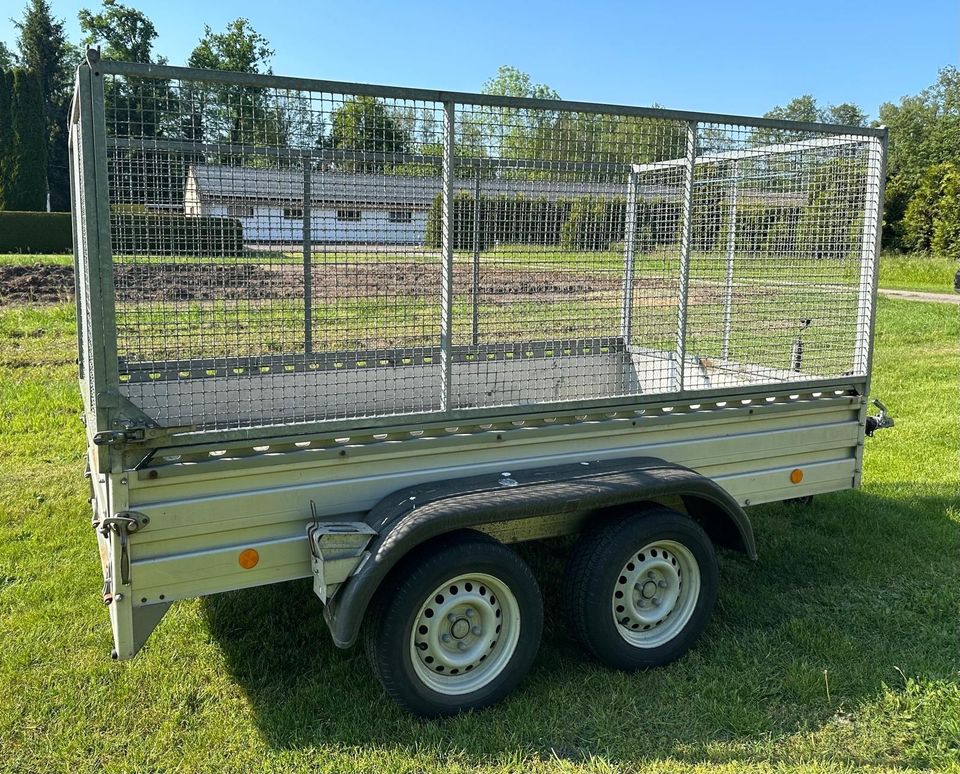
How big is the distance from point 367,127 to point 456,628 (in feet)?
6.44

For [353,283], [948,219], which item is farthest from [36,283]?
[948,219]

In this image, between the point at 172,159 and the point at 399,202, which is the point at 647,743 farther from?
the point at 172,159

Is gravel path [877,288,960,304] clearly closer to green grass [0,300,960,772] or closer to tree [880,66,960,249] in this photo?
tree [880,66,960,249]

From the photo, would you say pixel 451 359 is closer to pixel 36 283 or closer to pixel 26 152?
pixel 36 283

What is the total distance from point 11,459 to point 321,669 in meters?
4.09

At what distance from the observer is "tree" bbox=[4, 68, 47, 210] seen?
40.3 meters

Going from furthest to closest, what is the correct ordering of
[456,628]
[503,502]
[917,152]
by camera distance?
[917,152], [456,628], [503,502]

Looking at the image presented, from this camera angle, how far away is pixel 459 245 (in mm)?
4273

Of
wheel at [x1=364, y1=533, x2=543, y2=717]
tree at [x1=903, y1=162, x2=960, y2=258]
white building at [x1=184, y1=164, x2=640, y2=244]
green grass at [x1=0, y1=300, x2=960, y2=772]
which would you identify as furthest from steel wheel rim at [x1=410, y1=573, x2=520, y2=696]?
tree at [x1=903, y1=162, x2=960, y2=258]

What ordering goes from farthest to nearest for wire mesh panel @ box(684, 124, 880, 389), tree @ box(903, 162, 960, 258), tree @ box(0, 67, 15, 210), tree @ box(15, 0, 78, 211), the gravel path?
tree @ box(15, 0, 78, 211)
tree @ box(0, 67, 15, 210)
tree @ box(903, 162, 960, 258)
the gravel path
wire mesh panel @ box(684, 124, 880, 389)

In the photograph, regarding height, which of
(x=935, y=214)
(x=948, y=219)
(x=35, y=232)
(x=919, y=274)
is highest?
(x=935, y=214)

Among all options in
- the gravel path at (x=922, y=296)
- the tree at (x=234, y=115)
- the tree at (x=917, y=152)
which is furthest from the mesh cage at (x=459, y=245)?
the gravel path at (x=922, y=296)

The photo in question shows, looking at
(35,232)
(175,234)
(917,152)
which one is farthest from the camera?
(917,152)

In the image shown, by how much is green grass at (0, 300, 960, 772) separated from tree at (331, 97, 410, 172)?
2181 millimetres
